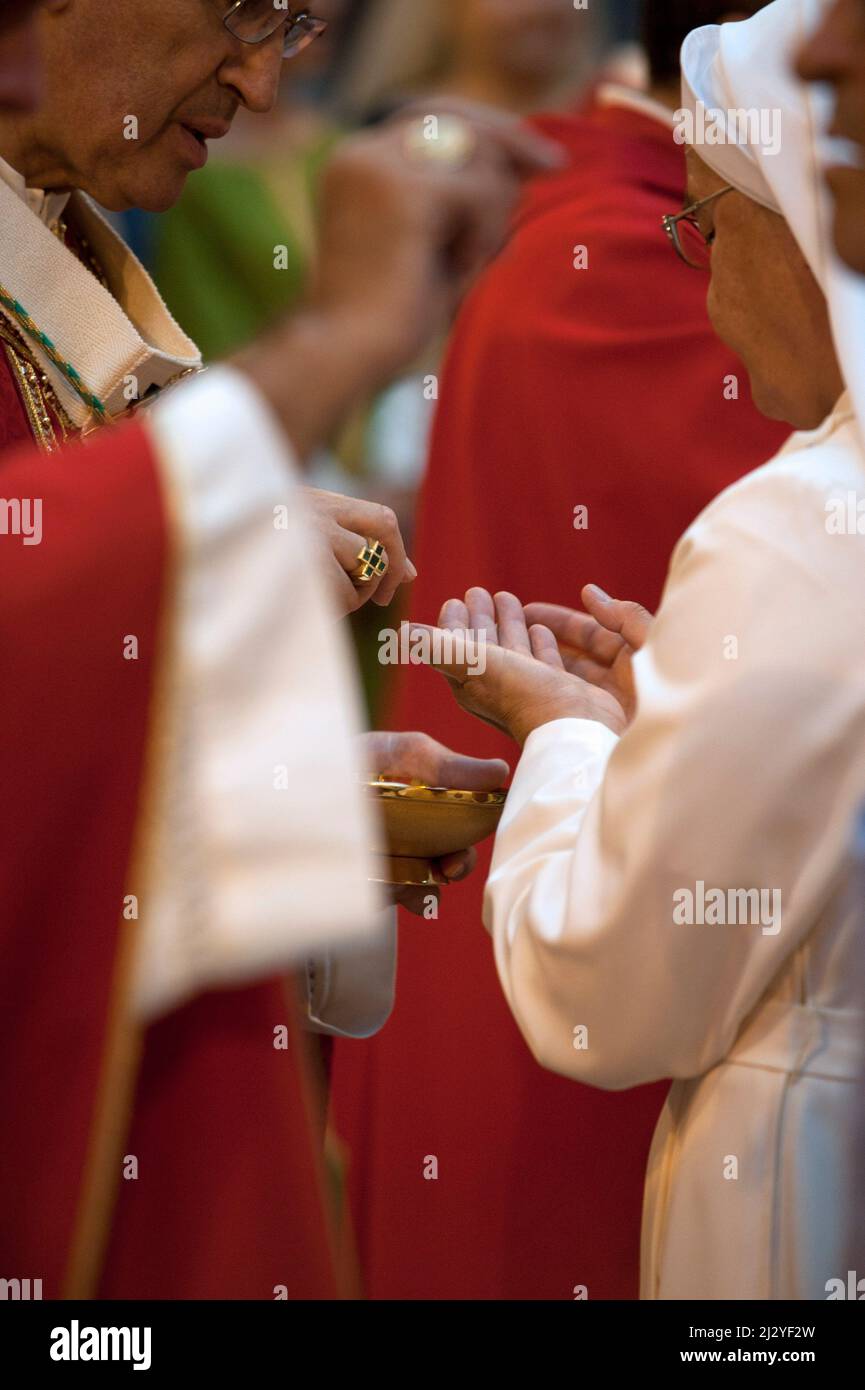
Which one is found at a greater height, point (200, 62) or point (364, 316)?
point (200, 62)

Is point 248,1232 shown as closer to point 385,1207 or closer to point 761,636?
point 761,636

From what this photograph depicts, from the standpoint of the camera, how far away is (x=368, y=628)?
5.13m

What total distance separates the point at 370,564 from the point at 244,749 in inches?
35.4

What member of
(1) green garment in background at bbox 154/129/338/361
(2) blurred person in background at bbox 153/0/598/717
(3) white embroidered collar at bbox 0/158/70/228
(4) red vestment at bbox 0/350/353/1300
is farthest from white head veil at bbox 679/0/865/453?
(1) green garment in background at bbox 154/129/338/361

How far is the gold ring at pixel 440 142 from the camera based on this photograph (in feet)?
5.72

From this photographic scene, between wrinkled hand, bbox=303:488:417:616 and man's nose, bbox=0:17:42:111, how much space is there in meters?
0.61

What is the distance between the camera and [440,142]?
1827 millimetres

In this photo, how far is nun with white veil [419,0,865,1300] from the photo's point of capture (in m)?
1.53

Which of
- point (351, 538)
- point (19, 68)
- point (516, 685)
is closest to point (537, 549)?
point (516, 685)

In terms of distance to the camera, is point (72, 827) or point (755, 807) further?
point (755, 807)

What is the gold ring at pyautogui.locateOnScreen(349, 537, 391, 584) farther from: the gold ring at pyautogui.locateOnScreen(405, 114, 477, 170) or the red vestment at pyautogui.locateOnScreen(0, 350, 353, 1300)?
the red vestment at pyautogui.locateOnScreen(0, 350, 353, 1300)

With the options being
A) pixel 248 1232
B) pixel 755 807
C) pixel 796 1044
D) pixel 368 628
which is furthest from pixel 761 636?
pixel 368 628

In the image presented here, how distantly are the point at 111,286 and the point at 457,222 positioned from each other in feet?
1.88

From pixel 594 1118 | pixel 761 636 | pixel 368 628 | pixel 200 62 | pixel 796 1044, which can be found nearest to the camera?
pixel 761 636
